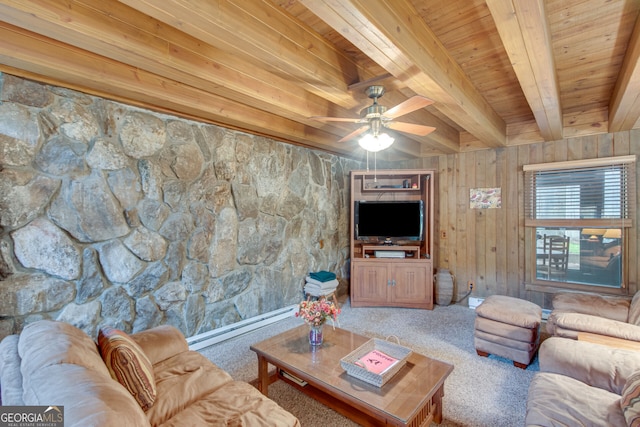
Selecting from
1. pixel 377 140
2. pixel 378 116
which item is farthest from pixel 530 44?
pixel 377 140

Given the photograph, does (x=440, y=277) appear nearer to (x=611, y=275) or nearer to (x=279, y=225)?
(x=611, y=275)

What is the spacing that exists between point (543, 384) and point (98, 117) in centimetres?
341

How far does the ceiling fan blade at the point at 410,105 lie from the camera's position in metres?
2.01

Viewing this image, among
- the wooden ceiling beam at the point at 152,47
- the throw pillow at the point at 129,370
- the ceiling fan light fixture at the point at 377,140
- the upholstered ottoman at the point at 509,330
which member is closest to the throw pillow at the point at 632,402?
the upholstered ottoman at the point at 509,330

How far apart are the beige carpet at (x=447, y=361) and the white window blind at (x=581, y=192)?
162 cm

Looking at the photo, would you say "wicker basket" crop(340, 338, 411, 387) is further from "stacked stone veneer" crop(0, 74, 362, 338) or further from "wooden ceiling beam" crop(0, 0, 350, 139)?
"wooden ceiling beam" crop(0, 0, 350, 139)

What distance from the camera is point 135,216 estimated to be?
2.62 metres

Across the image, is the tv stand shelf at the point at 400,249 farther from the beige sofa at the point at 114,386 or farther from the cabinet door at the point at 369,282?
the beige sofa at the point at 114,386

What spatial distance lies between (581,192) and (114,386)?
4614 millimetres

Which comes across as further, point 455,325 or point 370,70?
point 455,325

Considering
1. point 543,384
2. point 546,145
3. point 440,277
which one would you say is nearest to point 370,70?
point 543,384

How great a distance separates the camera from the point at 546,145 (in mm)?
3834

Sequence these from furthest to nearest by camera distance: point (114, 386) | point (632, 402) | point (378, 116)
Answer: point (378, 116)
point (632, 402)
point (114, 386)

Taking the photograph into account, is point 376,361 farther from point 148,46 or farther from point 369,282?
point 369,282
